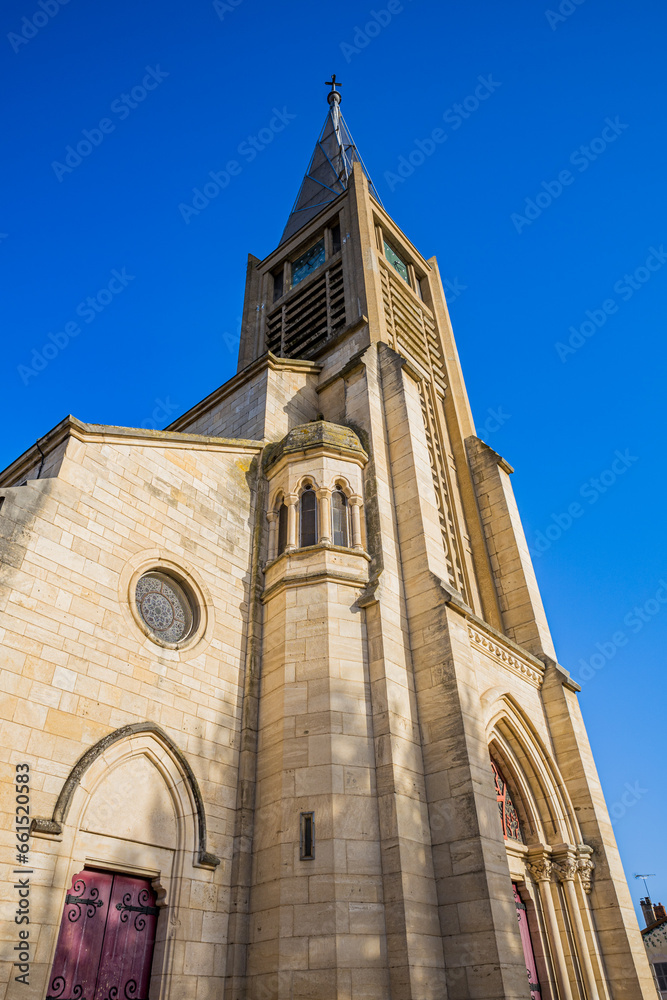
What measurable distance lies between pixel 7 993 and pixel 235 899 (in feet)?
10.5

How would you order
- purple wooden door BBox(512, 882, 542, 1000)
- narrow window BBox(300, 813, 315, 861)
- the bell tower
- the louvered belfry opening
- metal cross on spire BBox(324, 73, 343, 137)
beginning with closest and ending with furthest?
the bell tower
narrow window BBox(300, 813, 315, 861)
purple wooden door BBox(512, 882, 542, 1000)
the louvered belfry opening
metal cross on spire BBox(324, 73, 343, 137)

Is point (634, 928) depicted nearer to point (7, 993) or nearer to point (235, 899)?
point (235, 899)

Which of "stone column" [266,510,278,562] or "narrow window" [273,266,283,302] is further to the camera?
"narrow window" [273,266,283,302]

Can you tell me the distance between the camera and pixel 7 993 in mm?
6668

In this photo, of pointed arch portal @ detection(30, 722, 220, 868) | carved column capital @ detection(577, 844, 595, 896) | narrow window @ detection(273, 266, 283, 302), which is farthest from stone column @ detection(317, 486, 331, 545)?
narrow window @ detection(273, 266, 283, 302)

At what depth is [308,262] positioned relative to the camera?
80.7 ft

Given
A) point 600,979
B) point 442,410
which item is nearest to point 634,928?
point 600,979

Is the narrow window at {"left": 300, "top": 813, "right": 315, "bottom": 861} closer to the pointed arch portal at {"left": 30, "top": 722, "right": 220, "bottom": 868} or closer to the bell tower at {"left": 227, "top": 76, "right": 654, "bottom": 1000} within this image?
the bell tower at {"left": 227, "top": 76, "right": 654, "bottom": 1000}

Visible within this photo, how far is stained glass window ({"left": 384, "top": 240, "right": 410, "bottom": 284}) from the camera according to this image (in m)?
24.2

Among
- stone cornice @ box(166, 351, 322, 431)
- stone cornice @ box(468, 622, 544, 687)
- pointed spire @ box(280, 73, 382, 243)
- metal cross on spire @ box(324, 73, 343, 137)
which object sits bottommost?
stone cornice @ box(468, 622, 544, 687)

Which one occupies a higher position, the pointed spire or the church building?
the pointed spire

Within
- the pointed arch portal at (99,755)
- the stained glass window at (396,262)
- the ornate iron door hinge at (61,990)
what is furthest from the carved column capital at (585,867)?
the stained glass window at (396,262)

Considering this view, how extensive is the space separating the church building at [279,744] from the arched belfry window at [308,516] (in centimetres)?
4

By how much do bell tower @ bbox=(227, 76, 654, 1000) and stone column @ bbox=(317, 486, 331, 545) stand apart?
6cm
